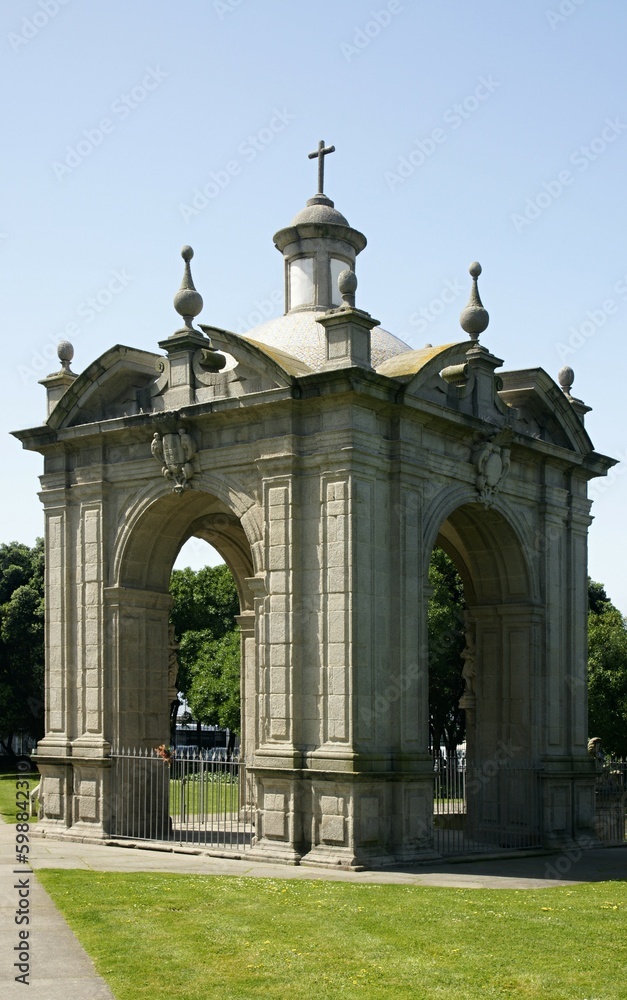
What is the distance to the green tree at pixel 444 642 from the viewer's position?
42.2 metres

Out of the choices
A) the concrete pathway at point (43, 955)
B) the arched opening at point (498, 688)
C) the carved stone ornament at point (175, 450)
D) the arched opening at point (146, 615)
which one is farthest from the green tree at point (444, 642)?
the concrete pathway at point (43, 955)

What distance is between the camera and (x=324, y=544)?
19.0m

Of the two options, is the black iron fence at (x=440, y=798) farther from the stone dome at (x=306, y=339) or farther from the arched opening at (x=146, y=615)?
the stone dome at (x=306, y=339)

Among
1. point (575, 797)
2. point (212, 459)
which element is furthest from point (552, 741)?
point (212, 459)

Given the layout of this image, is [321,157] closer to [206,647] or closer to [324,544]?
[324,544]

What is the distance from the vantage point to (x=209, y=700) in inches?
1977

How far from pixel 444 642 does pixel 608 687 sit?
17.8 ft

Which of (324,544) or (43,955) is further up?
(324,544)

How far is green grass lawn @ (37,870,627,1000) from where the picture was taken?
1088 centimetres

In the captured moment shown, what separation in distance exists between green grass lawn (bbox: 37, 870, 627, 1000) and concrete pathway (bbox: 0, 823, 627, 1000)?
0.91 ft

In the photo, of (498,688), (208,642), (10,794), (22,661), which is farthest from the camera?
(208,642)

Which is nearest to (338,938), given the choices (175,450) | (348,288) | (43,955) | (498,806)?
(43,955)

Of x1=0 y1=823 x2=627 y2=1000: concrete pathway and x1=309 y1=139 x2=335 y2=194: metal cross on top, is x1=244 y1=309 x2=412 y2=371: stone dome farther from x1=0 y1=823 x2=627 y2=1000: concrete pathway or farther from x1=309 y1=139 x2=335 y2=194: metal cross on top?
x1=0 y1=823 x2=627 y2=1000: concrete pathway

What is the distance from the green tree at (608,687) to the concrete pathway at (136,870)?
1840cm
